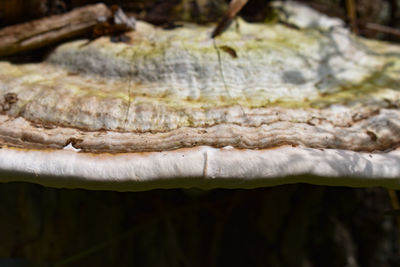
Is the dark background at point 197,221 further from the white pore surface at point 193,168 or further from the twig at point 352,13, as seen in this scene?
the white pore surface at point 193,168

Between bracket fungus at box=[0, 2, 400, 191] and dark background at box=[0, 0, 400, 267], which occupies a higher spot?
bracket fungus at box=[0, 2, 400, 191]

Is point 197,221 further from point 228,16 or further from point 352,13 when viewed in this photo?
point 352,13

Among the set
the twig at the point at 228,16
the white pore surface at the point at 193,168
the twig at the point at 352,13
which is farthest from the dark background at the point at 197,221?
the white pore surface at the point at 193,168

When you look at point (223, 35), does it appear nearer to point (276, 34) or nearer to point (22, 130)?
point (276, 34)

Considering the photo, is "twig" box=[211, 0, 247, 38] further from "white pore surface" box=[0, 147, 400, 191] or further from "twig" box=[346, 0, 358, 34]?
"twig" box=[346, 0, 358, 34]

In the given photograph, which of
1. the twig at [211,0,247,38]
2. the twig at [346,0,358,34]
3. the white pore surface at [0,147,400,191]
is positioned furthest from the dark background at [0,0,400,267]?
the white pore surface at [0,147,400,191]

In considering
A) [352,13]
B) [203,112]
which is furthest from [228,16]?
[352,13]

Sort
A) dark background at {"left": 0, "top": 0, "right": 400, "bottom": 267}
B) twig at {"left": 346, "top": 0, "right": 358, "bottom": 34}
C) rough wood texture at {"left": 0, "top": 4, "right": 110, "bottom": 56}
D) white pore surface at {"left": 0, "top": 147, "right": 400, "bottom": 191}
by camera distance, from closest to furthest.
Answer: white pore surface at {"left": 0, "top": 147, "right": 400, "bottom": 191} < rough wood texture at {"left": 0, "top": 4, "right": 110, "bottom": 56} < dark background at {"left": 0, "top": 0, "right": 400, "bottom": 267} < twig at {"left": 346, "top": 0, "right": 358, "bottom": 34}
